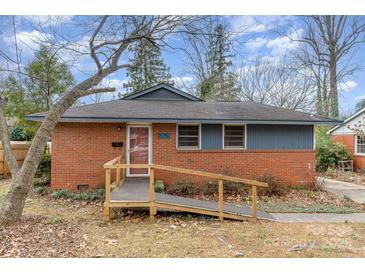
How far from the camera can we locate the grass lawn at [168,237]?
14.0ft

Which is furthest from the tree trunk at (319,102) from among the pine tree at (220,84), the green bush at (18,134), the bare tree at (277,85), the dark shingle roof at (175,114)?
the green bush at (18,134)

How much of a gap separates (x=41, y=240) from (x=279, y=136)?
8.45 metres

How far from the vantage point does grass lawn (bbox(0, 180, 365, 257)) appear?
4273 millimetres

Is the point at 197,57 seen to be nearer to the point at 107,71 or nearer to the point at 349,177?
the point at 349,177

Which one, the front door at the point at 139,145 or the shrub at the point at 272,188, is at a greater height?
the front door at the point at 139,145

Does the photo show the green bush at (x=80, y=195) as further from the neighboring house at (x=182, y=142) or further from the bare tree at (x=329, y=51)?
the bare tree at (x=329, y=51)

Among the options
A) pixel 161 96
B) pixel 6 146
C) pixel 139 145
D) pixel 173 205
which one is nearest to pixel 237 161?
pixel 139 145

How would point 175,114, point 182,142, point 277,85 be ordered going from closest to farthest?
point 175,114 < point 182,142 < point 277,85

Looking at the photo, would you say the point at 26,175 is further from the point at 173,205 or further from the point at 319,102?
the point at 319,102

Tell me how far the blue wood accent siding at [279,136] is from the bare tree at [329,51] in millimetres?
5337

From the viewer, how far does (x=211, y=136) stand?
968 centimetres

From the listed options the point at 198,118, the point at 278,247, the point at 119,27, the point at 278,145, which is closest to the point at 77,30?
the point at 119,27
